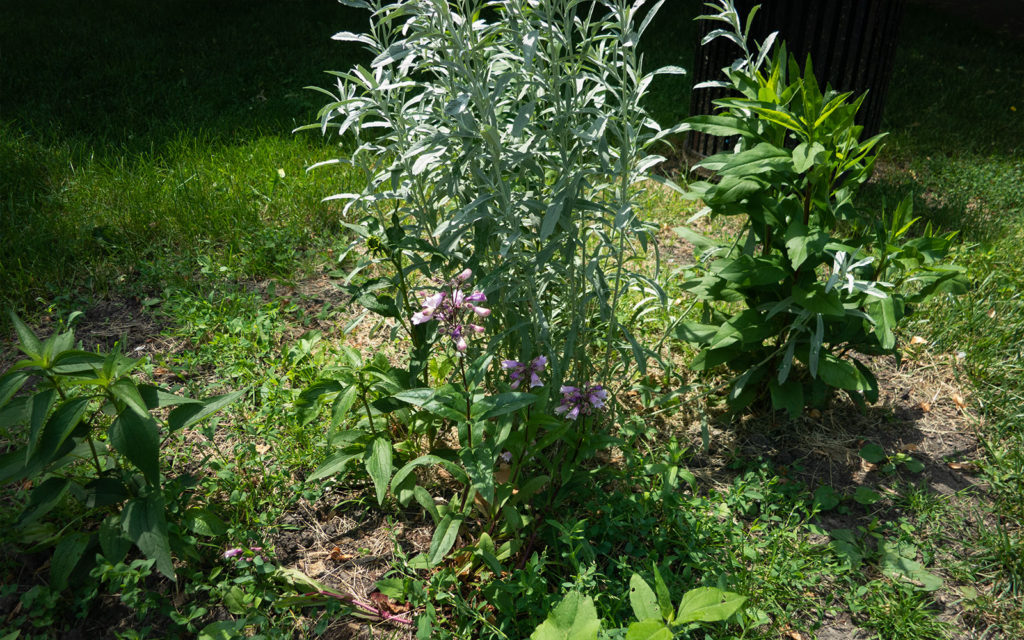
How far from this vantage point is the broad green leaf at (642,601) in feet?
5.36

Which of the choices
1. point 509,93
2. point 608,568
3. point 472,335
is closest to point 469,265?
point 472,335

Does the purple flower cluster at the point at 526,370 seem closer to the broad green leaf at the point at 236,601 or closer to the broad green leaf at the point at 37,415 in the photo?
the broad green leaf at the point at 236,601

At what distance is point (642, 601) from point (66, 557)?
159 cm

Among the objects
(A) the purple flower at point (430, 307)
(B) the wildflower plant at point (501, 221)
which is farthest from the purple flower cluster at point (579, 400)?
(A) the purple flower at point (430, 307)

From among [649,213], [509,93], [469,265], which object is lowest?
[649,213]

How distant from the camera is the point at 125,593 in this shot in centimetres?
183

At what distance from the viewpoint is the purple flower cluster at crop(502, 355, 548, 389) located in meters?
2.05

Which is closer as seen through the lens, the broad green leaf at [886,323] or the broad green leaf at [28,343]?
the broad green leaf at [28,343]

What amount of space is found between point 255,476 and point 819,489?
1.99 metres

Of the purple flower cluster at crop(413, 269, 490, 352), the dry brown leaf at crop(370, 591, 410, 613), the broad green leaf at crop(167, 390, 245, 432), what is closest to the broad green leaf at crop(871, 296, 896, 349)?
the purple flower cluster at crop(413, 269, 490, 352)

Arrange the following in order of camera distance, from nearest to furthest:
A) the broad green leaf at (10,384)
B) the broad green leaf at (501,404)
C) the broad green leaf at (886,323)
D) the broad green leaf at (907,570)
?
the broad green leaf at (10,384) → the broad green leaf at (501,404) → the broad green leaf at (907,570) → the broad green leaf at (886,323)

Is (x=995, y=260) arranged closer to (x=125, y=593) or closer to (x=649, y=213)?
(x=649, y=213)

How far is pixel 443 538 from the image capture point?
1926 millimetres

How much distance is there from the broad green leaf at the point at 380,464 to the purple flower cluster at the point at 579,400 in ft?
1.77
